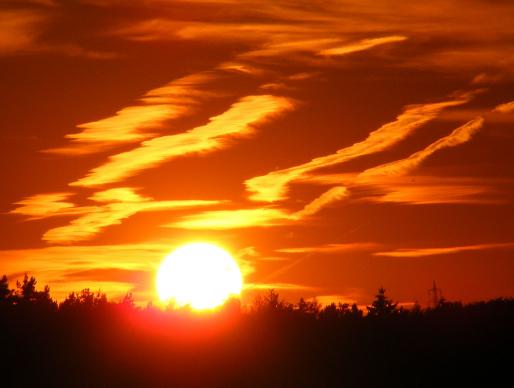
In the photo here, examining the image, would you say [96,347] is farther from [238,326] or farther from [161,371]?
[238,326]

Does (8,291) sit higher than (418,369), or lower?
higher

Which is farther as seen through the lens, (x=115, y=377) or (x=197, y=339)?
(x=197, y=339)

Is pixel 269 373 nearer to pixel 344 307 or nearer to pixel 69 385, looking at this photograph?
pixel 69 385

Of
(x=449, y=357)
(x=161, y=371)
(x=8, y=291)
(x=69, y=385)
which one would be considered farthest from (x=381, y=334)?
(x=8, y=291)

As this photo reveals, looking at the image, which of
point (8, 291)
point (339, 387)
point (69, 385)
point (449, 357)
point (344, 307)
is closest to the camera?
point (69, 385)

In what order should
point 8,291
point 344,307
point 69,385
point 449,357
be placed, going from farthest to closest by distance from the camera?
1. point 8,291
2. point 344,307
3. point 449,357
4. point 69,385

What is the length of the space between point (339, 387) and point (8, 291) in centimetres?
3082

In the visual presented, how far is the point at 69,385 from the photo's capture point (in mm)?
37594

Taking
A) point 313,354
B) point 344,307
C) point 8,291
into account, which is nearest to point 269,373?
point 313,354

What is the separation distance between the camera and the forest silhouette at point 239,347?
39.6 m

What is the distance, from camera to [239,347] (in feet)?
138

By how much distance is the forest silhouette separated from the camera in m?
39.6

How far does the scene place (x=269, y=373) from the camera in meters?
40.5

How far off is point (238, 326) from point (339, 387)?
555 centimetres
